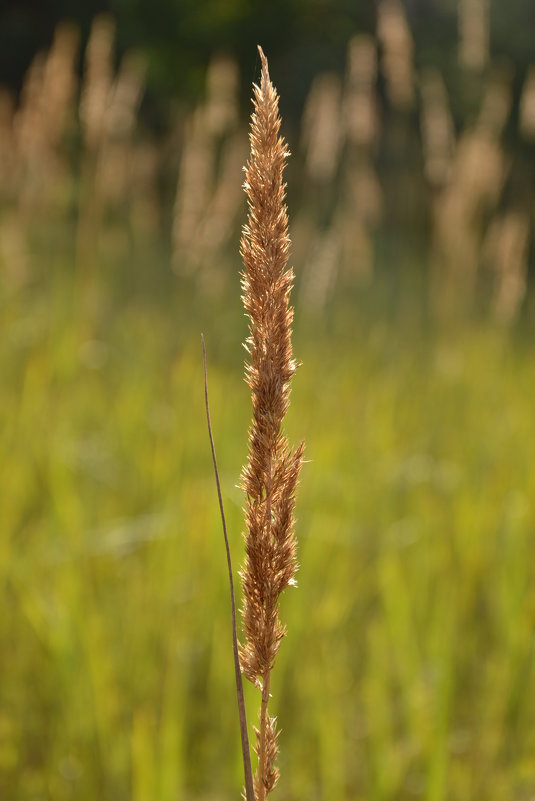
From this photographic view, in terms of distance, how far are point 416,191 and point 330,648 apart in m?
7.76

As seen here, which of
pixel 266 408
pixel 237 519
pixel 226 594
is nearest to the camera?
pixel 266 408

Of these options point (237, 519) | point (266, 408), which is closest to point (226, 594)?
point (237, 519)

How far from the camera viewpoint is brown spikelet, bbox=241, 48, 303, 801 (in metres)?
0.53

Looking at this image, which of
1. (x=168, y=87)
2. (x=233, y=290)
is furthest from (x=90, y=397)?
(x=168, y=87)

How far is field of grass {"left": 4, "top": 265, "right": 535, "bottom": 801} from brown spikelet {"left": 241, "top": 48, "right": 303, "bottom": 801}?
711 mm

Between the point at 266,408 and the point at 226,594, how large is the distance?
4.24ft

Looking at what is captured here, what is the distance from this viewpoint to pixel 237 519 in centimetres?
195

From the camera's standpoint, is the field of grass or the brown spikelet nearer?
the brown spikelet

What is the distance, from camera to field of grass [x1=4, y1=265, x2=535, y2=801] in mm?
1420

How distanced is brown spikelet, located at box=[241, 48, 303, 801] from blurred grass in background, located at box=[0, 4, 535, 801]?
707mm

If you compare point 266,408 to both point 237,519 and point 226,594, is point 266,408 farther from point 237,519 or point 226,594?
point 237,519

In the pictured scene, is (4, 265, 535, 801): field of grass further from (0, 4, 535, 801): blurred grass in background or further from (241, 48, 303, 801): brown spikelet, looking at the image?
(241, 48, 303, 801): brown spikelet

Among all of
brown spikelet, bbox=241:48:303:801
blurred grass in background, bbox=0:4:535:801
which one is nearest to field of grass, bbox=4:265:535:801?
blurred grass in background, bbox=0:4:535:801


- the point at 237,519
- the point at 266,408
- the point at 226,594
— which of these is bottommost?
the point at 266,408
